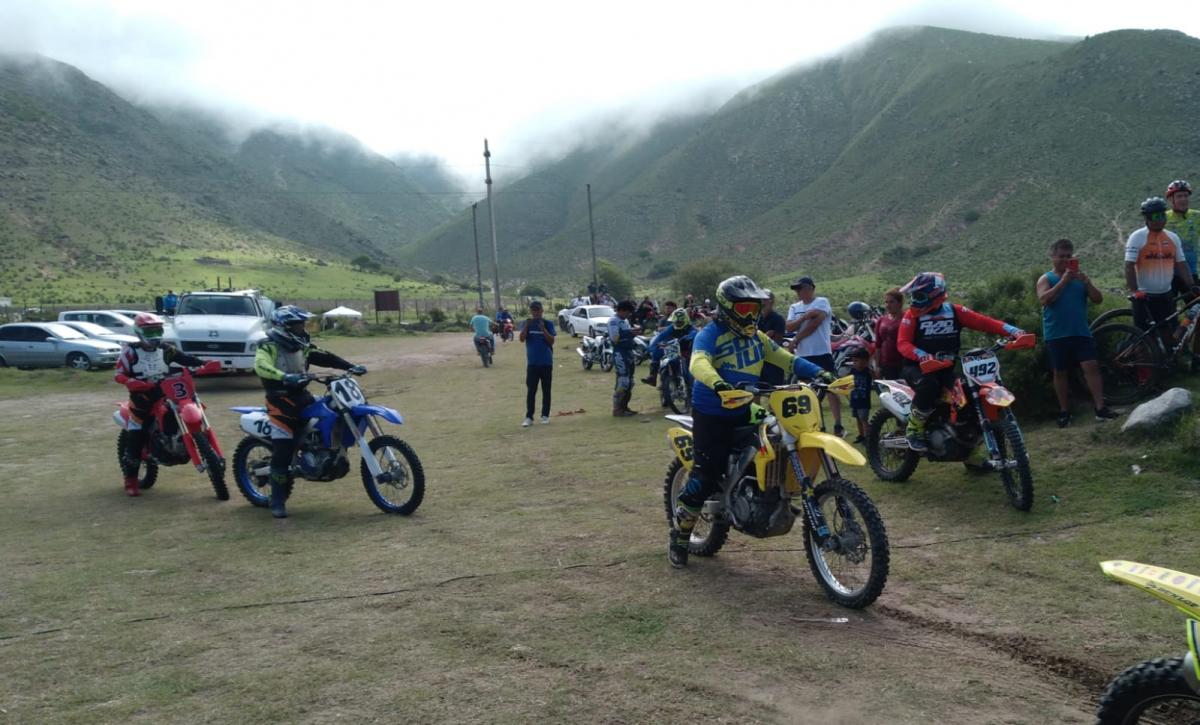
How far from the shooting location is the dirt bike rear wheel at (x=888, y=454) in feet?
25.0

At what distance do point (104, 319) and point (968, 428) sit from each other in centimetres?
3003

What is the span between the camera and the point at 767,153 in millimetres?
98812

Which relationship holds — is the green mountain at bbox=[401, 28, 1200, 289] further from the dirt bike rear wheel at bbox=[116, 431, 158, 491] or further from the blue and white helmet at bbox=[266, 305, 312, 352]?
the dirt bike rear wheel at bbox=[116, 431, 158, 491]

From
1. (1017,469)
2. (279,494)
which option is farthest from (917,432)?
(279,494)

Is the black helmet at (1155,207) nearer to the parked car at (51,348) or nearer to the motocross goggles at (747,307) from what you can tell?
the motocross goggles at (747,307)

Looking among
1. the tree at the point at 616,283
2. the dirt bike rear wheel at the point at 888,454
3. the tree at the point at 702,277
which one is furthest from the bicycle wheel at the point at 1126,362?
the tree at the point at 616,283

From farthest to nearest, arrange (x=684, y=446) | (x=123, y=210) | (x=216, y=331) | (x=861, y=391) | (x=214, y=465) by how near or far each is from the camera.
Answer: (x=123, y=210), (x=216, y=331), (x=861, y=391), (x=214, y=465), (x=684, y=446)

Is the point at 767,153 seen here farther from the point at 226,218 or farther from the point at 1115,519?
the point at 1115,519

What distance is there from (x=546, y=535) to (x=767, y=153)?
97.3 meters

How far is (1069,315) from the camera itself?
303 inches

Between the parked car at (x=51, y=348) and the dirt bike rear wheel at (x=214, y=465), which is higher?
the parked car at (x=51, y=348)

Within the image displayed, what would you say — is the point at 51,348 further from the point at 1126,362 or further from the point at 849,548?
the point at 1126,362

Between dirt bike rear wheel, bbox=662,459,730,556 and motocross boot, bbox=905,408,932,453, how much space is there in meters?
2.12

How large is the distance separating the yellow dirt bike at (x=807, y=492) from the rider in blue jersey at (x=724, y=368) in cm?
9
